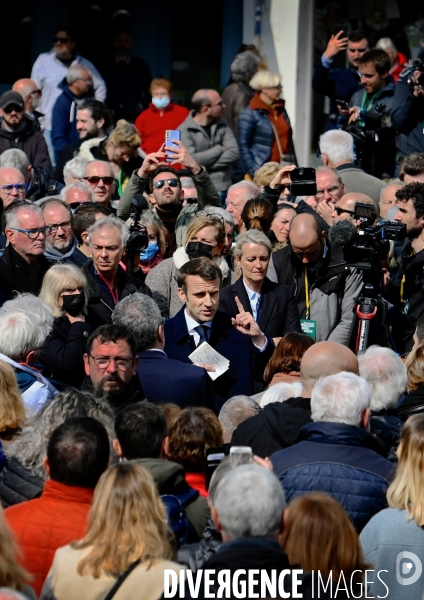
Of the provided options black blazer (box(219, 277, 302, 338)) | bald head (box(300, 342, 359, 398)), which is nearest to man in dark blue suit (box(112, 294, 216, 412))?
bald head (box(300, 342, 359, 398))

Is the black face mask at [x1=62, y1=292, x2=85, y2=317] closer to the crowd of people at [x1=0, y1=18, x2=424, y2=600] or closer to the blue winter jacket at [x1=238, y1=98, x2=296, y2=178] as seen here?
the crowd of people at [x1=0, y1=18, x2=424, y2=600]

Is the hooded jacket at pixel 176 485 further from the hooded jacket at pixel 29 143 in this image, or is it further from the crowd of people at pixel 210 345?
the hooded jacket at pixel 29 143

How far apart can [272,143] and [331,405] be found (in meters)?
6.63

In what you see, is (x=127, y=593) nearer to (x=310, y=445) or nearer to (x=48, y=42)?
(x=310, y=445)

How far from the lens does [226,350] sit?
667 centimetres

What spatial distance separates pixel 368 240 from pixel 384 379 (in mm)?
1854

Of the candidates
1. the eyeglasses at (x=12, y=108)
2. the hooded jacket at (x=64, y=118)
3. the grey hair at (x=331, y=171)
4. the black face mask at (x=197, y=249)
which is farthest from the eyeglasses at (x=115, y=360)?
the hooded jacket at (x=64, y=118)

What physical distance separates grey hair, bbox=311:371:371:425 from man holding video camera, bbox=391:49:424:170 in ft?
17.3

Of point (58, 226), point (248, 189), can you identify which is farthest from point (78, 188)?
point (248, 189)

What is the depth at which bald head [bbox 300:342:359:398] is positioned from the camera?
507cm

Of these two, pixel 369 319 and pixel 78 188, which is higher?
pixel 78 188

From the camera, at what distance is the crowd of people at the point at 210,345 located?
3672 millimetres

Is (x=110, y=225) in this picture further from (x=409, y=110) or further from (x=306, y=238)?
(x=409, y=110)

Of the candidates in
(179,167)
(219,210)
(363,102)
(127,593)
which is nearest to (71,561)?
(127,593)
